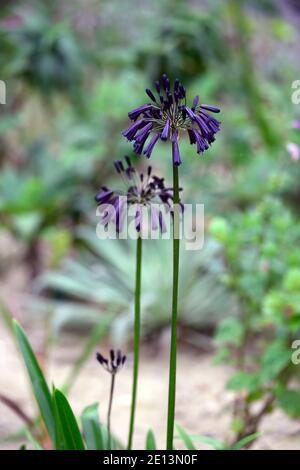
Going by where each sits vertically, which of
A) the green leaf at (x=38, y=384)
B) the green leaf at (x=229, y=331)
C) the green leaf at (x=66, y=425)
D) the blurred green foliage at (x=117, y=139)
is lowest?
the green leaf at (x=66, y=425)

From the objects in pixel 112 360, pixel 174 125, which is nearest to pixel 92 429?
pixel 112 360

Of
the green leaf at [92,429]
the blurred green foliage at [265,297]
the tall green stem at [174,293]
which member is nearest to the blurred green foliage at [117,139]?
the blurred green foliage at [265,297]

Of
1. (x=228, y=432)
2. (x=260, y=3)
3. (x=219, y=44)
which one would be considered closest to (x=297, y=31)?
(x=260, y=3)

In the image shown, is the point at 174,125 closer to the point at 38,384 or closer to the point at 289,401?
the point at 38,384

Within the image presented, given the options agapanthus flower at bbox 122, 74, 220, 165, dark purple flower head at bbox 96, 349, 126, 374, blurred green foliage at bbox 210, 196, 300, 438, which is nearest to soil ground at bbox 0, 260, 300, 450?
blurred green foliage at bbox 210, 196, 300, 438

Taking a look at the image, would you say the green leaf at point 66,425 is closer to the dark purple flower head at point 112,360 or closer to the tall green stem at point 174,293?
the dark purple flower head at point 112,360

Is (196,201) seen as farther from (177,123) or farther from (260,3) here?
(177,123)
